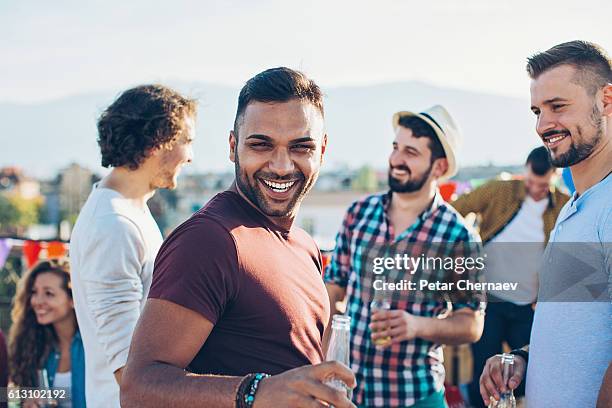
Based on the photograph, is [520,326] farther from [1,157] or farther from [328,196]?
[1,157]

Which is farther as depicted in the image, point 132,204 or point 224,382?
point 132,204

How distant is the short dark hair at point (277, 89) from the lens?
1.68 m

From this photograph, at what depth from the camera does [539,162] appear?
15.0ft

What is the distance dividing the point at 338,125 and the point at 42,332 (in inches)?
2644

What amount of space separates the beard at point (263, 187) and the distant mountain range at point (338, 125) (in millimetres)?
242

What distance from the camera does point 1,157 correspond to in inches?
3890

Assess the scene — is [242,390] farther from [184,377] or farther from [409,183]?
[409,183]

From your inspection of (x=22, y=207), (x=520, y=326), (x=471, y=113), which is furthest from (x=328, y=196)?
(x=520, y=326)

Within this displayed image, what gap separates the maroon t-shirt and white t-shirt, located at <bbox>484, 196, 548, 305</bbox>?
321 cm

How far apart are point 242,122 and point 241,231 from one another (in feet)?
1.02

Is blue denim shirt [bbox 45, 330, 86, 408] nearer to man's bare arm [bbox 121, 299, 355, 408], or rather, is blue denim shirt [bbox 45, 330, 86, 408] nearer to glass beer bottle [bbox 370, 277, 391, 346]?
glass beer bottle [bbox 370, 277, 391, 346]

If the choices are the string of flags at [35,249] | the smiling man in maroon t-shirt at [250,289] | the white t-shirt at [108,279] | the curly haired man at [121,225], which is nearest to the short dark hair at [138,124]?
the curly haired man at [121,225]

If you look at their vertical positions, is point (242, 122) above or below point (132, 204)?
above

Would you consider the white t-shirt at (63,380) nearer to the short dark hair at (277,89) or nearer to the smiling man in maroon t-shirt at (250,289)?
the smiling man in maroon t-shirt at (250,289)
